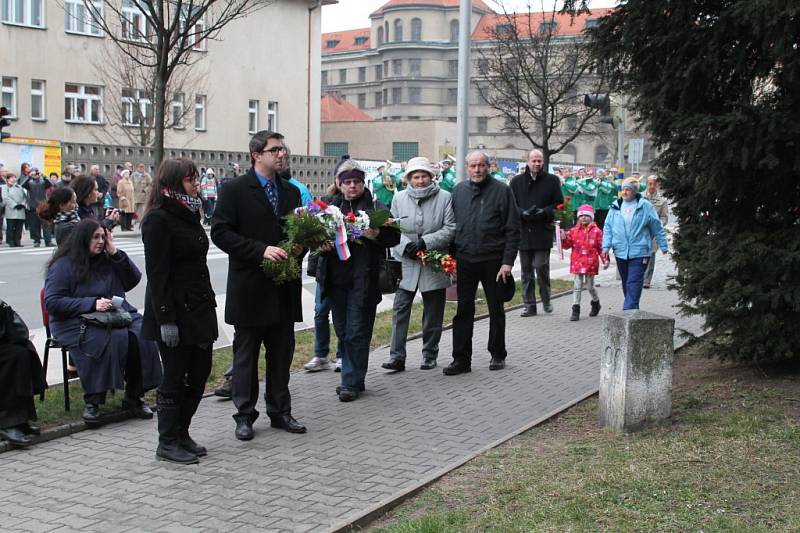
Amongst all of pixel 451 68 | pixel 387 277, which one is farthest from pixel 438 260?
pixel 451 68

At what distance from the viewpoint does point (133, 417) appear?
306 inches

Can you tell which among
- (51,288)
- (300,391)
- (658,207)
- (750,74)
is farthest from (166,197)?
(658,207)

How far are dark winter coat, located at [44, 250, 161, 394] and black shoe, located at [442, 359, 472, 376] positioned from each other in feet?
9.77

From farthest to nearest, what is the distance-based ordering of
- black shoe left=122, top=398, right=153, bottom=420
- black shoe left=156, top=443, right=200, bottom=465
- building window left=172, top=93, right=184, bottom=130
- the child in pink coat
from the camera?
1. building window left=172, top=93, right=184, bottom=130
2. the child in pink coat
3. black shoe left=122, top=398, right=153, bottom=420
4. black shoe left=156, top=443, right=200, bottom=465

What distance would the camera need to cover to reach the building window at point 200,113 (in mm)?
48438

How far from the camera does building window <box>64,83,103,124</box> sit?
140ft

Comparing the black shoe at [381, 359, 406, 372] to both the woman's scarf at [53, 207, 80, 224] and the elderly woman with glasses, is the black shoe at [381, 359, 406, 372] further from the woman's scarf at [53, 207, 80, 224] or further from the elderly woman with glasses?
the woman's scarf at [53, 207, 80, 224]

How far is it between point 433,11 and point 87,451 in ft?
357

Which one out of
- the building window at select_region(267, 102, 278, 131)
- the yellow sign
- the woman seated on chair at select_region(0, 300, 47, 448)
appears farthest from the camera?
the building window at select_region(267, 102, 278, 131)

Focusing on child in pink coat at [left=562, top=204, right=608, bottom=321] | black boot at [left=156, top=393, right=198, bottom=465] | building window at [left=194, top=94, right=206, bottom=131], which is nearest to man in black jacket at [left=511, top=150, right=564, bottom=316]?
child in pink coat at [left=562, top=204, right=608, bottom=321]

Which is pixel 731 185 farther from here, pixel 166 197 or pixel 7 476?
pixel 7 476

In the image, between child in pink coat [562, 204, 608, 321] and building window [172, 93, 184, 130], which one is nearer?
child in pink coat [562, 204, 608, 321]

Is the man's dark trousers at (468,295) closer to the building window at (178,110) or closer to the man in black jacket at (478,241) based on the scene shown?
the man in black jacket at (478,241)

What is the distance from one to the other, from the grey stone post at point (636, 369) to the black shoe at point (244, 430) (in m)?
2.63
